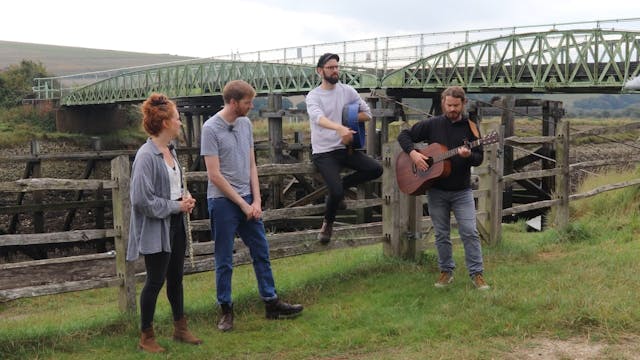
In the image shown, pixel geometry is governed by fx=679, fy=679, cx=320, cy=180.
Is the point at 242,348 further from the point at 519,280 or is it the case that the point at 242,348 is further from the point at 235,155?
the point at 519,280

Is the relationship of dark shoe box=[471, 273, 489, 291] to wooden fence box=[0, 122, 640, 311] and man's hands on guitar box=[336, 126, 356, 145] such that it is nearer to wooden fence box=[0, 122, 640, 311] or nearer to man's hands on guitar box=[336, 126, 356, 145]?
wooden fence box=[0, 122, 640, 311]

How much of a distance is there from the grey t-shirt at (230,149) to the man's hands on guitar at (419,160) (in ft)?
5.27

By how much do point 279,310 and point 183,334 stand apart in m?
0.91

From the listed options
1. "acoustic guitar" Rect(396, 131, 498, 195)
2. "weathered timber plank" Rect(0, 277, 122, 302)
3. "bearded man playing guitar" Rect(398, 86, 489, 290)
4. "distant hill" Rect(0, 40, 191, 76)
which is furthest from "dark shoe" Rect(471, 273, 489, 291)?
"distant hill" Rect(0, 40, 191, 76)

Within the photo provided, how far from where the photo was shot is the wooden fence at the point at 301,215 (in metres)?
5.56

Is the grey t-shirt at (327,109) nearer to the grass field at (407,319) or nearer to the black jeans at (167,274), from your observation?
the grass field at (407,319)

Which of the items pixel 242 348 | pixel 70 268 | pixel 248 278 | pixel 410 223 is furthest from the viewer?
pixel 70 268

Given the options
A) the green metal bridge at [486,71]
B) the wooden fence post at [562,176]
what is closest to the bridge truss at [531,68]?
the green metal bridge at [486,71]

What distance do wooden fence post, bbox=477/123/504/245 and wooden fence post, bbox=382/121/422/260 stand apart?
1.14m

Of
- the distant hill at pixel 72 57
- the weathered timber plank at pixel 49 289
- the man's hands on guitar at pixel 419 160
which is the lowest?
the weathered timber plank at pixel 49 289

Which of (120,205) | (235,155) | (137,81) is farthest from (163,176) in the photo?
(137,81)

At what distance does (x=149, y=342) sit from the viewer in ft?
16.3

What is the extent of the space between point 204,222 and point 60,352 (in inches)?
70.3

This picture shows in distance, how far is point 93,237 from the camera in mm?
5629
